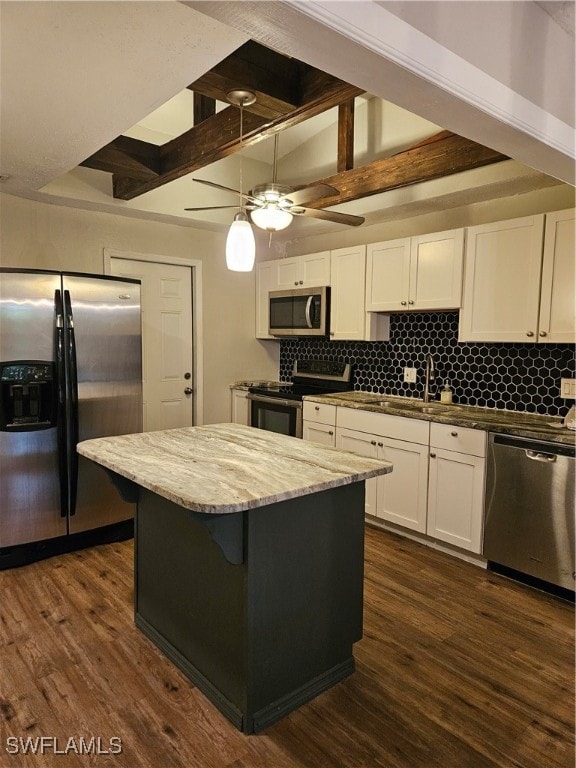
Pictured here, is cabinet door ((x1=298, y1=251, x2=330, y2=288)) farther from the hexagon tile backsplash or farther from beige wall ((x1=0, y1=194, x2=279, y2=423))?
beige wall ((x1=0, y1=194, x2=279, y2=423))

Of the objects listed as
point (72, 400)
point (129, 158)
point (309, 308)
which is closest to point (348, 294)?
point (309, 308)


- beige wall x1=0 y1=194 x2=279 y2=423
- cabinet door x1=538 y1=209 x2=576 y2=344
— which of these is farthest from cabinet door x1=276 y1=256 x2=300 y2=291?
cabinet door x1=538 y1=209 x2=576 y2=344

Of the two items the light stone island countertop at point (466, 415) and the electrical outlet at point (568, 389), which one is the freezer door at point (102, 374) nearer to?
the light stone island countertop at point (466, 415)

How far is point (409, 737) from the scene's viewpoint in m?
1.81

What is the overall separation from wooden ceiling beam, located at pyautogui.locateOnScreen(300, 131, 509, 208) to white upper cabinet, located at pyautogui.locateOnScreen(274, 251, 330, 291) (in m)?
0.77

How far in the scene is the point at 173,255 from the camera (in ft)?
14.7

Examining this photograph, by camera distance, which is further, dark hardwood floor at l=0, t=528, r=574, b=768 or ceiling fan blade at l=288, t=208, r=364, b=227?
ceiling fan blade at l=288, t=208, r=364, b=227

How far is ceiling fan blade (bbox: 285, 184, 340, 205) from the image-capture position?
2324mm

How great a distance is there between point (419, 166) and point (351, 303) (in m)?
1.28

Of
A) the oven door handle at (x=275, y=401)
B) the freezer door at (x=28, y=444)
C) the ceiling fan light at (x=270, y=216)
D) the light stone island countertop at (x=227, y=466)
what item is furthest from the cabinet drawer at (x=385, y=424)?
the freezer door at (x=28, y=444)

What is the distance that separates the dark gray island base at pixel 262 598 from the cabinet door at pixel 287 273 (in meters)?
2.85

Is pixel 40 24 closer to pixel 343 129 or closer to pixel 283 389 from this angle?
pixel 343 129

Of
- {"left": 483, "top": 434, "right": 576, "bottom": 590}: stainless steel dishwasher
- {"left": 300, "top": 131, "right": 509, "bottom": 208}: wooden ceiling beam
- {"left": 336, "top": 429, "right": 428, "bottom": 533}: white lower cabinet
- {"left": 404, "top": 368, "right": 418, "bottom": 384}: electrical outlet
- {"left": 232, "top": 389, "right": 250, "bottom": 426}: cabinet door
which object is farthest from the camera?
{"left": 232, "top": 389, "right": 250, "bottom": 426}: cabinet door

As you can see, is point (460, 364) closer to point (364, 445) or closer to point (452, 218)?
point (364, 445)
